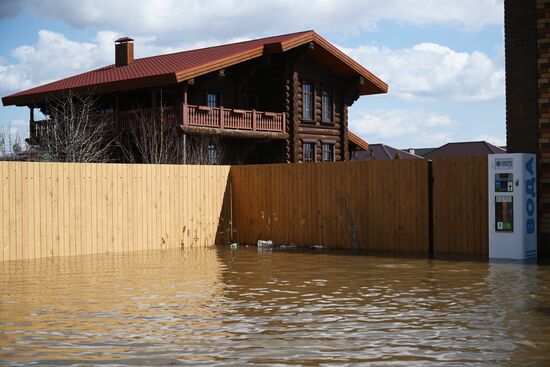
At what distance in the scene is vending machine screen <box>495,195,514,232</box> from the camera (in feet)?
51.4

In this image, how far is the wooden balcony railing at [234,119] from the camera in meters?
28.0

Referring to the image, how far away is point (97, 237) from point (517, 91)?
970 centimetres

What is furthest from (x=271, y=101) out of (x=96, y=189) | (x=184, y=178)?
(x=96, y=189)

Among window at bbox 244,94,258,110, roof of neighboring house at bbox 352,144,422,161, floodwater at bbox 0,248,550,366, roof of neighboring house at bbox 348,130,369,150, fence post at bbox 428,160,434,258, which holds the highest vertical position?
window at bbox 244,94,258,110

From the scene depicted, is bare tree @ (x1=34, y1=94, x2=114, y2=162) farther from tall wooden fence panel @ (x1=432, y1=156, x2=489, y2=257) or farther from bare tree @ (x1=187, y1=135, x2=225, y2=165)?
tall wooden fence panel @ (x1=432, y1=156, x2=489, y2=257)

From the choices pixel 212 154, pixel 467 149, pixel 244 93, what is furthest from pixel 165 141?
pixel 467 149

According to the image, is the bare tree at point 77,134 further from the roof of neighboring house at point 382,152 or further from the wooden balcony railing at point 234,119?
the roof of neighboring house at point 382,152

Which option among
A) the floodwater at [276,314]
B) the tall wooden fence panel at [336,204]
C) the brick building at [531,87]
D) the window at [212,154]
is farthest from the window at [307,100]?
the floodwater at [276,314]

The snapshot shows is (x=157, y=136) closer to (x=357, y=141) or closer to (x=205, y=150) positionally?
(x=205, y=150)

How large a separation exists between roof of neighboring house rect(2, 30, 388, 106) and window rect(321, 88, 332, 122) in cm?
108

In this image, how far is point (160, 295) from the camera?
427 inches

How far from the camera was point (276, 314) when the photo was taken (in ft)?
30.0

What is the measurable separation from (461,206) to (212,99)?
1593cm

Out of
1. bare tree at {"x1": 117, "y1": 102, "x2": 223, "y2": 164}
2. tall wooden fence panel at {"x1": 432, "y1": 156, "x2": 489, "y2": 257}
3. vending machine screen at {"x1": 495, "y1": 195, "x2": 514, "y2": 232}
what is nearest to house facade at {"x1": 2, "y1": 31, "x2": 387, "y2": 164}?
bare tree at {"x1": 117, "y1": 102, "x2": 223, "y2": 164}
